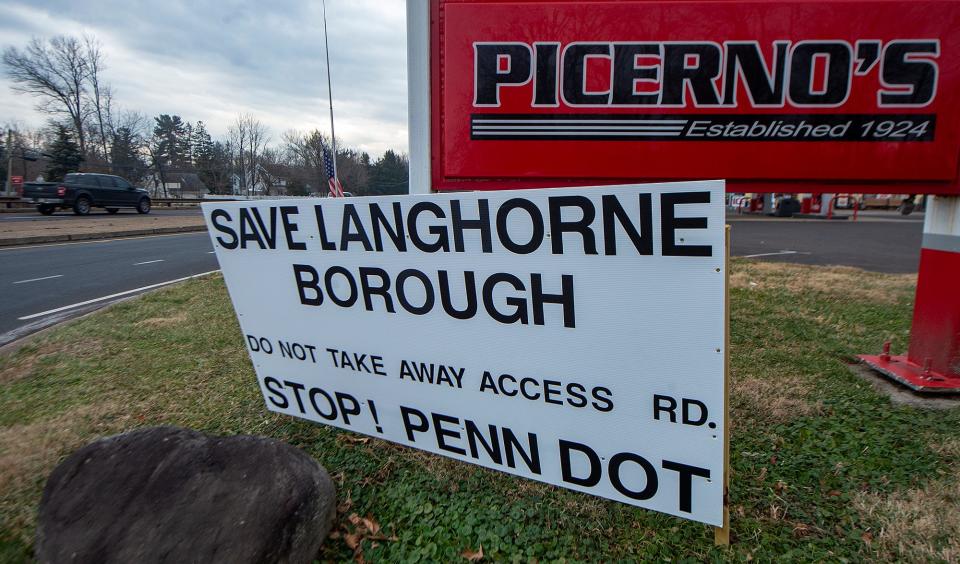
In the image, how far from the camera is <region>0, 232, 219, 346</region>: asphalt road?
22.3 ft

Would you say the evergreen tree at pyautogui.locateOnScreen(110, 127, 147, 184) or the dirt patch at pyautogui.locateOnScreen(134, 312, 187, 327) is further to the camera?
the evergreen tree at pyautogui.locateOnScreen(110, 127, 147, 184)

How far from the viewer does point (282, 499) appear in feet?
6.97

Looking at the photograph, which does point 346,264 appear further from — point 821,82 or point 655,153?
point 821,82

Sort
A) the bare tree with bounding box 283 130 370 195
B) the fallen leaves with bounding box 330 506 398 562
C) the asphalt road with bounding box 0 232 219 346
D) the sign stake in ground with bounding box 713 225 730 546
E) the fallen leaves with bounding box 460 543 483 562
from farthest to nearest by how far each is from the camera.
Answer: the bare tree with bounding box 283 130 370 195
the asphalt road with bounding box 0 232 219 346
the fallen leaves with bounding box 330 506 398 562
the fallen leaves with bounding box 460 543 483 562
the sign stake in ground with bounding box 713 225 730 546

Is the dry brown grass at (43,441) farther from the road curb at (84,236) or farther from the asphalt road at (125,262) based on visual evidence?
the road curb at (84,236)

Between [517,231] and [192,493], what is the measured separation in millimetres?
1766

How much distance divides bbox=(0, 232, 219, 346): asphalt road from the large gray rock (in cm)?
461

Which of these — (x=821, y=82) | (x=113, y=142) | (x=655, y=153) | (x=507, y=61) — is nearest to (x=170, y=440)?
(x=507, y=61)

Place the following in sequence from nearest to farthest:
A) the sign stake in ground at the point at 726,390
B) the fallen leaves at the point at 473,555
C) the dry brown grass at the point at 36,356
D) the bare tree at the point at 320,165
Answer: the sign stake in ground at the point at 726,390 → the fallen leaves at the point at 473,555 → the dry brown grass at the point at 36,356 → the bare tree at the point at 320,165

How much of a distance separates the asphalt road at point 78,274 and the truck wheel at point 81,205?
477 inches

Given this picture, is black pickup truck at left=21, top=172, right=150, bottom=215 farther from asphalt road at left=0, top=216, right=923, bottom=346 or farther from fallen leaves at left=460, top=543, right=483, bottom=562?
fallen leaves at left=460, top=543, right=483, bottom=562

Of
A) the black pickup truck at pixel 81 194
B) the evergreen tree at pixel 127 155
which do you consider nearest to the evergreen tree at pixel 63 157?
the evergreen tree at pixel 127 155

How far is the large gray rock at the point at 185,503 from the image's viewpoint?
200cm

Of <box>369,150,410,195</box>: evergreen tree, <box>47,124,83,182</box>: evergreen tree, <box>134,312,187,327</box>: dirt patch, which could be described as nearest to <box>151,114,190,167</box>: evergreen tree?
<box>47,124,83,182</box>: evergreen tree
